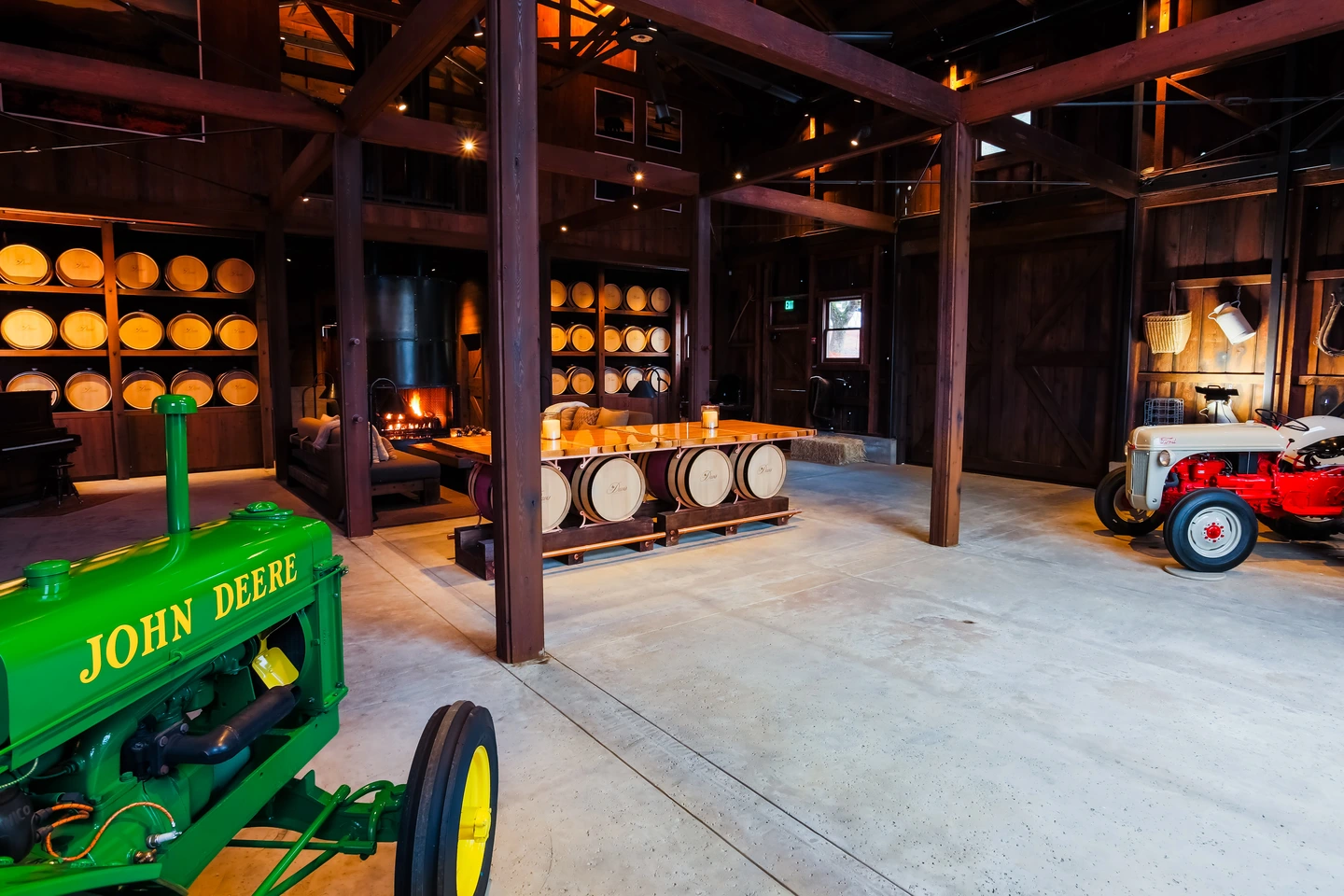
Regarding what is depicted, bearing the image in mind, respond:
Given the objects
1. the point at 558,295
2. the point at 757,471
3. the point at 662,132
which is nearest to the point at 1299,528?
the point at 757,471

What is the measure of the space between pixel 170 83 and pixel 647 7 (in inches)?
151

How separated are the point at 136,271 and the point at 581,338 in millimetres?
6267

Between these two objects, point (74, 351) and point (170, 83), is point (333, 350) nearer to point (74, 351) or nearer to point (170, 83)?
point (74, 351)

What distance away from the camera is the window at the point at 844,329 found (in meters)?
11.6

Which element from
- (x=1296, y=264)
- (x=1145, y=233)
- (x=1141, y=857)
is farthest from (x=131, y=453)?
(x=1296, y=264)

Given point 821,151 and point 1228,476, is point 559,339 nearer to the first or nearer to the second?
point 821,151

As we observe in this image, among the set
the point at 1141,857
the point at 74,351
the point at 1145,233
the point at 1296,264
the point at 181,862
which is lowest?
the point at 1141,857

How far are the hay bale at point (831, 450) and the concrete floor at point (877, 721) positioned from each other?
17.2 ft

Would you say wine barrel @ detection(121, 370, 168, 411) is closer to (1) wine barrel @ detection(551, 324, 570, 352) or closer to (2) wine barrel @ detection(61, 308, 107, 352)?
(2) wine barrel @ detection(61, 308, 107, 352)

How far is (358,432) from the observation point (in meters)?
6.22

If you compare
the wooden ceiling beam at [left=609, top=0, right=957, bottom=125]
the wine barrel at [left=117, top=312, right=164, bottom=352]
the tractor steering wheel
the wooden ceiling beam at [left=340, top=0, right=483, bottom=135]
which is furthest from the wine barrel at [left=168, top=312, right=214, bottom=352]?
the tractor steering wheel

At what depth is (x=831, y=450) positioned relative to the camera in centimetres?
1090

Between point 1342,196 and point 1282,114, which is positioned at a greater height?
point 1282,114

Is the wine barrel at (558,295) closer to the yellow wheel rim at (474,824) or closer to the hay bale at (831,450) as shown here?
the hay bale at (831,450)
